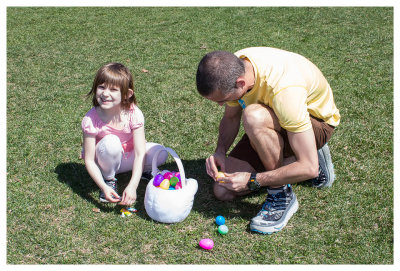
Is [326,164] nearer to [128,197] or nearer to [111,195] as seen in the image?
[128,197]

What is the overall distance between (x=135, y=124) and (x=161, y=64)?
2.88 metres

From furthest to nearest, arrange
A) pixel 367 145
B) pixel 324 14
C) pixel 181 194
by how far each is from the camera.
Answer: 1. pixel 324 14
2. pixel 367 145
3. pixel 181 194

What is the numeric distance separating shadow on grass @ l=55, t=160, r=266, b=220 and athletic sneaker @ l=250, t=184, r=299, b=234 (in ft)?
0.50

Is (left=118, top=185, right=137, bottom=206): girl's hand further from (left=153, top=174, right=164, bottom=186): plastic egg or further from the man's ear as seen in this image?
the man's ear

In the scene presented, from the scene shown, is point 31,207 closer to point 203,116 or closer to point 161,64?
point 203,116

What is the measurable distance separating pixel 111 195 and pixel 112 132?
1.70ft

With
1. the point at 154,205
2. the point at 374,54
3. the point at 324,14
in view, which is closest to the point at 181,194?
the point at 154,205

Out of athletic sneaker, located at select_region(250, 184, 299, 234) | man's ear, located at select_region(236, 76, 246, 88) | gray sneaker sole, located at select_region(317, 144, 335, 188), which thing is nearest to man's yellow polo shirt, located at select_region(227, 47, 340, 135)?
man's ear, located at select_region(236, 76, 246, 88)

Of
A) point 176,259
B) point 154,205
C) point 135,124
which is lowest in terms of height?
point 176,259

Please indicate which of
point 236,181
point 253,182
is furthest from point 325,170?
point 236,181

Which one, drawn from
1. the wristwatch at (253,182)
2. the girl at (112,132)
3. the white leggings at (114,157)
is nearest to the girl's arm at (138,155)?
the girl at (112,132)

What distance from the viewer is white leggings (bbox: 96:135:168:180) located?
10.2 feet

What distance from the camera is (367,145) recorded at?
3.90 m

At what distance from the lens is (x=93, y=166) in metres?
3.18
